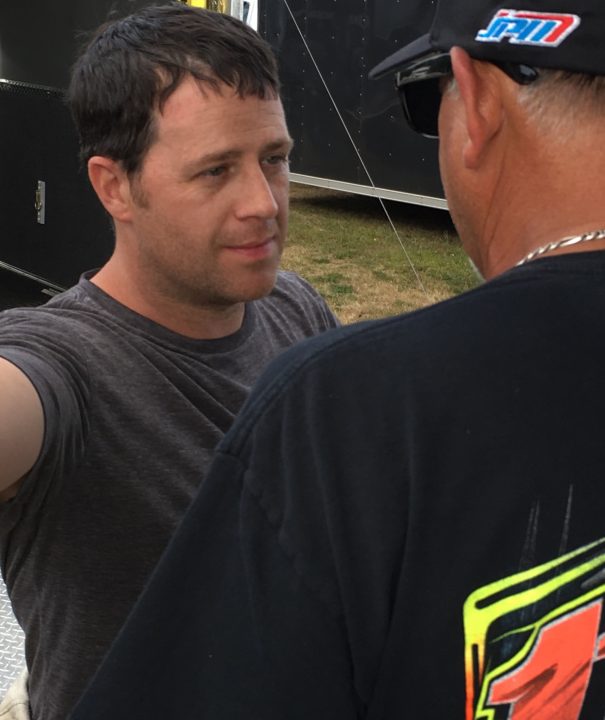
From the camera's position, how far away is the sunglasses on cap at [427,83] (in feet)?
2.72

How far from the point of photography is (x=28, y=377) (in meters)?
1.27

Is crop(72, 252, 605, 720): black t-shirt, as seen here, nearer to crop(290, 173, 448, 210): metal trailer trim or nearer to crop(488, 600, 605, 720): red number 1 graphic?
crop(488, 600, 605, 720): red number 1 graphic

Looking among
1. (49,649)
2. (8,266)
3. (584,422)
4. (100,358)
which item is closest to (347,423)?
(584,422)

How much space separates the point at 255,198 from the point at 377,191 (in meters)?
6.46

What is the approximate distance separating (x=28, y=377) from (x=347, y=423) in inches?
26.5

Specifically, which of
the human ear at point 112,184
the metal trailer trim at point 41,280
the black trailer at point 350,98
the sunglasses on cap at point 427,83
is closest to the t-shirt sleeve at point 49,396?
the human ear at point 112,184

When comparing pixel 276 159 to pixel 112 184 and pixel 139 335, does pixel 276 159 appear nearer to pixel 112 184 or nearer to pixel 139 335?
pixel 112 184

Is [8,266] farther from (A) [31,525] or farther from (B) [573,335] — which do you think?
(B) [573,335]

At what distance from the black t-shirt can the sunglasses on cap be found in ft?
0.61

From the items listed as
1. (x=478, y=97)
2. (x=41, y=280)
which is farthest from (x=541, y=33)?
(x=41, y=280)

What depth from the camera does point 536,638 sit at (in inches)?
30.6

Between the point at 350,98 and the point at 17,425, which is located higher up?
the point at 17,425

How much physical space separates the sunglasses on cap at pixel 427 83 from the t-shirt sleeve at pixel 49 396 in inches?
24.7

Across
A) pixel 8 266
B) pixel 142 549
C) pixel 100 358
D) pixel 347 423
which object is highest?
pixel 347 423
